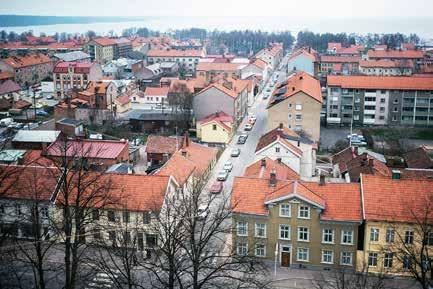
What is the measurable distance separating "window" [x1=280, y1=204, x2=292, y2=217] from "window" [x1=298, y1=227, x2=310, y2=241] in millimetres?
793

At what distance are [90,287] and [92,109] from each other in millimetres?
32992

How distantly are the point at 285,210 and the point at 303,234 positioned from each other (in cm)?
129

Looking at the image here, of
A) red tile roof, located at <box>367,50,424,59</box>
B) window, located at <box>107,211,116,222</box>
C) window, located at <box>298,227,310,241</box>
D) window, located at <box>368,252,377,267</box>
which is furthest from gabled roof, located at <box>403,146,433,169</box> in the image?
red tile roof, located at <box>367,50,424,59</box>

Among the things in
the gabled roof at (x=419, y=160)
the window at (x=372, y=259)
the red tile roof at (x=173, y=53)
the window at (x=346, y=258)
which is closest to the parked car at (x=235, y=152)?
the gabled roof at (x=419, y=160)

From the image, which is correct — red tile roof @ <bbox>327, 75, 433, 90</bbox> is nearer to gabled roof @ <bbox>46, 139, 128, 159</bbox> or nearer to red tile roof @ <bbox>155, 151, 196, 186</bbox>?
red tile roof @ <bbox>155, 151, 196, 186</bbox>

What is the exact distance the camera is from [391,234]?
2120cm

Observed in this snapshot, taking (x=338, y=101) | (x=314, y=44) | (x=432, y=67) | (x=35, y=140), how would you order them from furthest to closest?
(x=314, y=44) → (x=432, y=67) → (x=338, y=101) → (x=35, y=140)

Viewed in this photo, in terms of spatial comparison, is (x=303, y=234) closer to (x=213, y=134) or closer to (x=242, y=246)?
(x=242, y=246)

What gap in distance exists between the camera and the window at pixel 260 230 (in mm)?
22516

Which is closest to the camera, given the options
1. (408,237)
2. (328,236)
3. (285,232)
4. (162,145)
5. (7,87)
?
(408,237)

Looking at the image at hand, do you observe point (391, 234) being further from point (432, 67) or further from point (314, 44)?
point (314, 44)

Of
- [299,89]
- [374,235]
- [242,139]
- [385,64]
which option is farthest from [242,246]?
[385,64]

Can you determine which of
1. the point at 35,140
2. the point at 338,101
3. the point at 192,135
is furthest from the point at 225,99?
the point at 35,140

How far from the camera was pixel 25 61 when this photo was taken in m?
77.4
